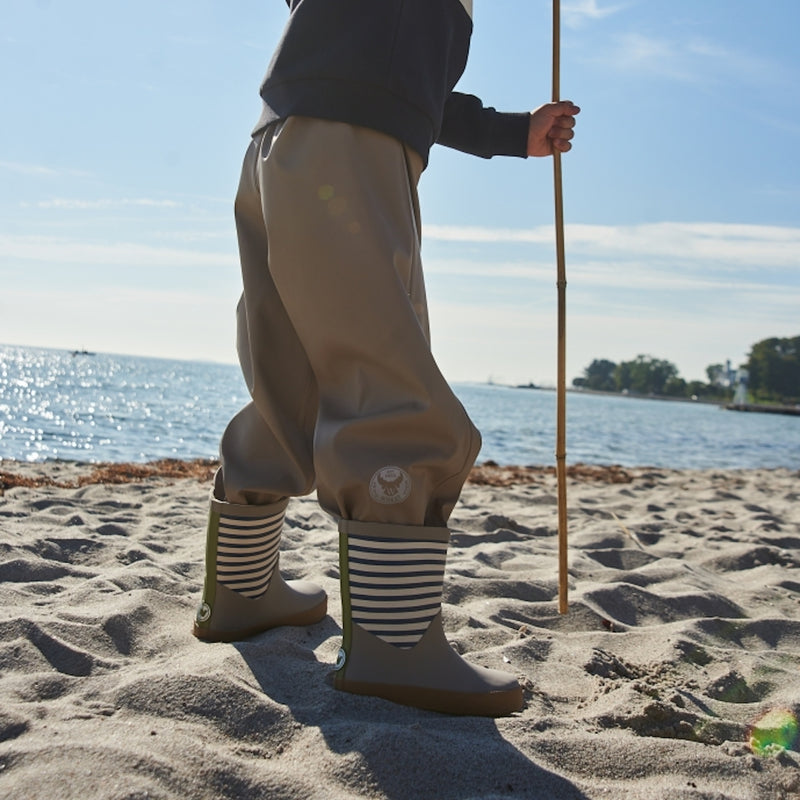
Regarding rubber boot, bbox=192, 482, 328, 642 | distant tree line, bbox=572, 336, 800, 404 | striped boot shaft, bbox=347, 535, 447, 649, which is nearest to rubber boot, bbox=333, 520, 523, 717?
striped boot shaft, bbox=347, 535, 447, 649

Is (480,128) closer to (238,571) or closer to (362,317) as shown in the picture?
(362,317)

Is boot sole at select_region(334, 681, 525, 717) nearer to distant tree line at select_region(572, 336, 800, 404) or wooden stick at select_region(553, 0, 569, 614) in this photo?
wooden stick at select_region(553, 0, 569, 614)

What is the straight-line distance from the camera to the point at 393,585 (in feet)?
5.57

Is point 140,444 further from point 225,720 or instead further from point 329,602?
point 225,720

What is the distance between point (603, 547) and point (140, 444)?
9.56 m

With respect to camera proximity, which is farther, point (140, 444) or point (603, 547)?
point (140, 444)

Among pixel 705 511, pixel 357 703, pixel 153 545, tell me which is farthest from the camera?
pixel 705 511

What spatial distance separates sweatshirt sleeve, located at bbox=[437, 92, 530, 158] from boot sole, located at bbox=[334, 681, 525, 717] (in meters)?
1.60

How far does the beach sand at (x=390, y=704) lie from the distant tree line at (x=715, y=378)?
9253 cm

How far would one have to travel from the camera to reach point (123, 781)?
4.12ft

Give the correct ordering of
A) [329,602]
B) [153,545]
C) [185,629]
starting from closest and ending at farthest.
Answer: [185,629], [329,602], [153,545]

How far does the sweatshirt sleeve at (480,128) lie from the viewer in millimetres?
2383

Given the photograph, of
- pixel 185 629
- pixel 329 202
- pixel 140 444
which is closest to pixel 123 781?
pixel 185 629

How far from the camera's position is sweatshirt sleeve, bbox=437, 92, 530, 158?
2383 mm
